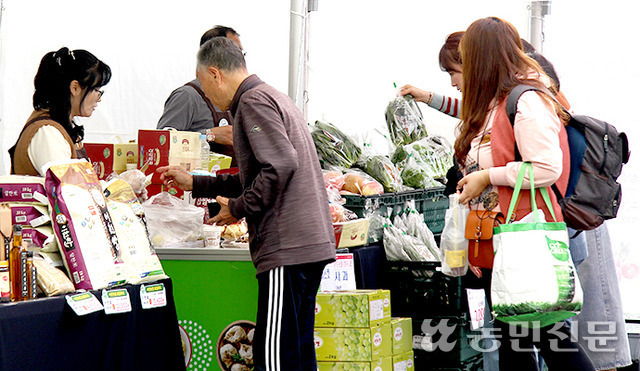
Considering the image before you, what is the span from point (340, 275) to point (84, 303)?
151cm

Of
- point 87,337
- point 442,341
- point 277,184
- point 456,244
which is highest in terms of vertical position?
point 277,184

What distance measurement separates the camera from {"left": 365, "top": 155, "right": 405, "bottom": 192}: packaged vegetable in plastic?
4480 mm

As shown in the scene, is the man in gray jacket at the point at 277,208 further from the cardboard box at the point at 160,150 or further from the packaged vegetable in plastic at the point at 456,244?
the cardboard box at the point at 160,150

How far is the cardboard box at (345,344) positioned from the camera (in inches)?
144

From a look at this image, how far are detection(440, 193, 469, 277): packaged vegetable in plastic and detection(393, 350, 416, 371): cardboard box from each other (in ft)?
3.02

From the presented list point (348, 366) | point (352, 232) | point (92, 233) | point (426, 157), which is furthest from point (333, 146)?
point (92, 233)

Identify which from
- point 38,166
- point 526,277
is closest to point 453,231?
point 526,277

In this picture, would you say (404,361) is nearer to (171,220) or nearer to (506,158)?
(171,220)

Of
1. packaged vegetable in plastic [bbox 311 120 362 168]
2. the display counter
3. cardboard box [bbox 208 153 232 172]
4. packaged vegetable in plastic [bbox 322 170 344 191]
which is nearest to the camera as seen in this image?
the display counter

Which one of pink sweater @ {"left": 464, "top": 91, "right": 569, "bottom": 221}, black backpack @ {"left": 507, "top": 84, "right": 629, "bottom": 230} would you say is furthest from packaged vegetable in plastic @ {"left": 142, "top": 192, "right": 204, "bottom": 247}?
black backpack @ {"left": 507, "top": 84, "right": 629, "bottom": 230}

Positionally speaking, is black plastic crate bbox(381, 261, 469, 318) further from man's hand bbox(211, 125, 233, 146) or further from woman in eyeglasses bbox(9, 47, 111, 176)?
woman in eyeglasses bbox(9, 47, 111, 176)

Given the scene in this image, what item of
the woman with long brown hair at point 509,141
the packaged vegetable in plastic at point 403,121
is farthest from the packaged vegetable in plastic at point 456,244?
the packaged vegetable in plastic at point 403,121

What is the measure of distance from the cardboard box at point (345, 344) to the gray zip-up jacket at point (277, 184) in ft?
2.43

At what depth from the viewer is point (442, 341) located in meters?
4.08
